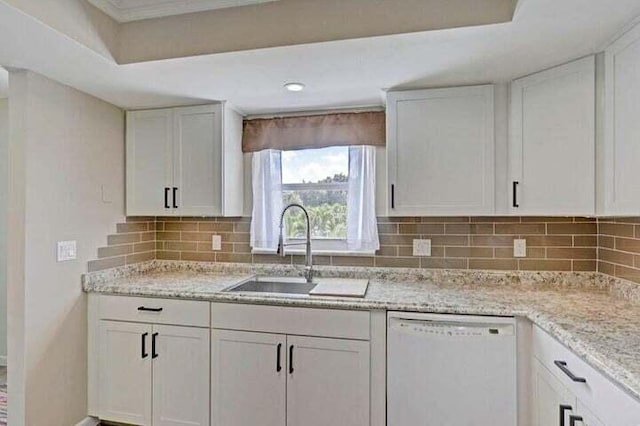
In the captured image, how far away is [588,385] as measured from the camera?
4.26ft

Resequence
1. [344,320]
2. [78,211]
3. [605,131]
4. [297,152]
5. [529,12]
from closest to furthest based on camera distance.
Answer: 1. [529,12]
2. [605,131]
3. [344,320]
4. [78,211]
5. [297,152]

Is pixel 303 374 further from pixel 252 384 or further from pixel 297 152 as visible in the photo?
pixel 297 152

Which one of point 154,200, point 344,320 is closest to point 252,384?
point 344,320

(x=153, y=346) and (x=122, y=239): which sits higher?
(x=122, y=239)

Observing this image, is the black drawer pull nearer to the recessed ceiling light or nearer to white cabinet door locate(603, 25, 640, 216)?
the recessed ceiling light

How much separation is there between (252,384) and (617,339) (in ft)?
5.44

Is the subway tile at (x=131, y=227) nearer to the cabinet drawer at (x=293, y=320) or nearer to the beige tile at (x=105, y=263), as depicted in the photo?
the beige tile at (x=105, y=263)

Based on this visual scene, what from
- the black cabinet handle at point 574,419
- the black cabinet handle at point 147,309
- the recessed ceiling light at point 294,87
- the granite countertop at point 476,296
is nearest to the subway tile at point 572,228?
the granite countertop at point 476,296

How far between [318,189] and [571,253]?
1651mm

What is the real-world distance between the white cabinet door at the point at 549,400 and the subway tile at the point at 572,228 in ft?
3.12

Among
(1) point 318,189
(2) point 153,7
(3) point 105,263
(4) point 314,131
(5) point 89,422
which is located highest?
(2) point 153,7

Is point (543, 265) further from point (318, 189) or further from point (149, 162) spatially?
point (149, 162)

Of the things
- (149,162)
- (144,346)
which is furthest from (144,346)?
(149,162)

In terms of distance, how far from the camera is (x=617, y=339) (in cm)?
136
